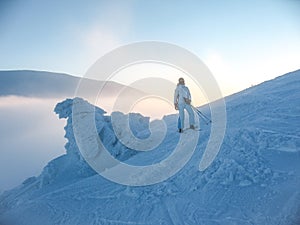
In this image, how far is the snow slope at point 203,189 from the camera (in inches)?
269

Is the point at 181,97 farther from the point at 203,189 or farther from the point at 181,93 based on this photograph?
the point at 203,189

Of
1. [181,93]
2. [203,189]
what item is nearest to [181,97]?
[181,93]

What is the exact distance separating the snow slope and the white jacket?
5.01 feet

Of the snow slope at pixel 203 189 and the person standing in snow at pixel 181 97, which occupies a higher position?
the person standing in snow at pixel 181 97

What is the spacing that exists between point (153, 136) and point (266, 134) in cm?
482

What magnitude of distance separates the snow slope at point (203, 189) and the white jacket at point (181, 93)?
153 cm

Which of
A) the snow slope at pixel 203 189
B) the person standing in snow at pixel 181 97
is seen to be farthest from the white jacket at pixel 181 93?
the snow slope at pixel 203 189

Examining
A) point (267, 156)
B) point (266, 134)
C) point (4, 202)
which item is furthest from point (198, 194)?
point (4, 202)

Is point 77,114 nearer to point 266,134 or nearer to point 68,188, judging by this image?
point 68,188

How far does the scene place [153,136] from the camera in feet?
39.9

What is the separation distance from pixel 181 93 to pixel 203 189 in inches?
143

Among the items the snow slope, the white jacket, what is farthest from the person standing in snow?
the snow slope

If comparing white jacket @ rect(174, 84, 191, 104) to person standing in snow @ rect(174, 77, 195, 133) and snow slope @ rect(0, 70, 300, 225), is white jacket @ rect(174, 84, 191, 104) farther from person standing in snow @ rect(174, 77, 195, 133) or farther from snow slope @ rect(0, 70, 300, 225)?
snow slope @ rect(0, 70, 300, 225)

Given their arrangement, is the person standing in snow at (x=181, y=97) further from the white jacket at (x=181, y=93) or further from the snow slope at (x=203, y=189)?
the snow slope at (x=203, y=189)
